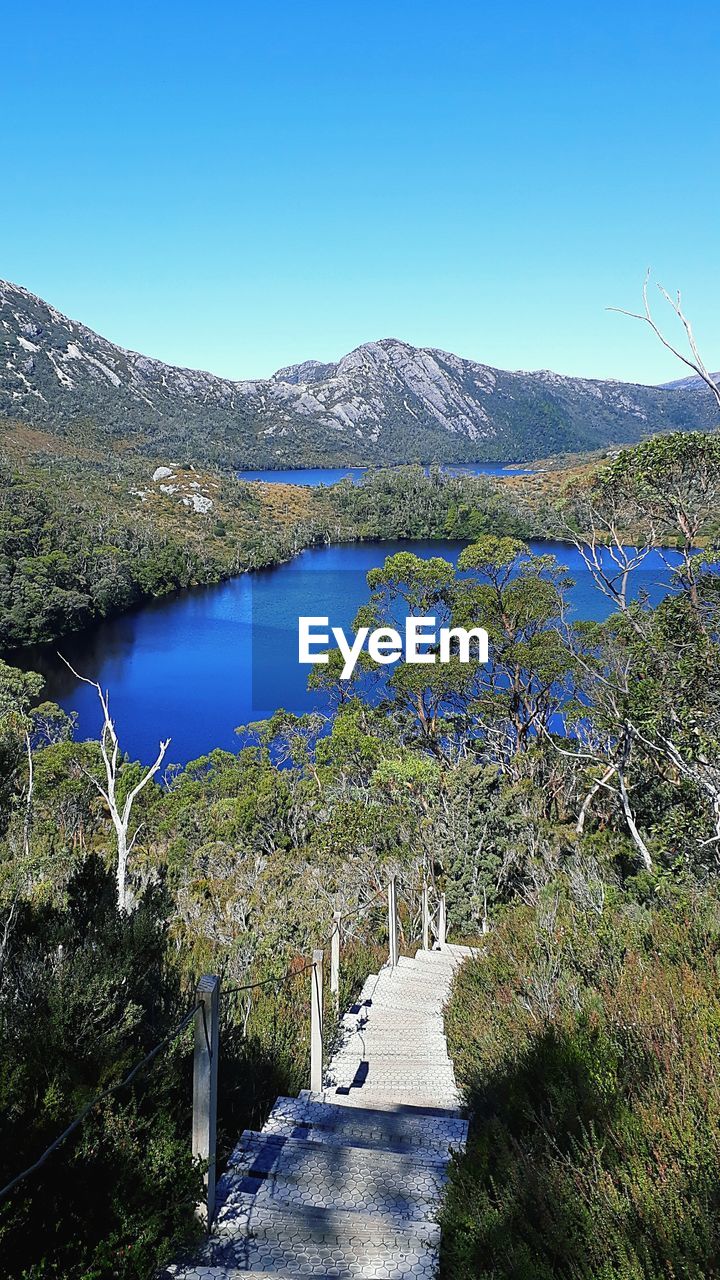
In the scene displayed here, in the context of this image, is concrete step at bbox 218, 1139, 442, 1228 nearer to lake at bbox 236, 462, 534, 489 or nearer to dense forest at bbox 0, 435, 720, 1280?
dense forest at bbox 0, 435, 720, 1280

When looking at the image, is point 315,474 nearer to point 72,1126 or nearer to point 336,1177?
point 336,1177

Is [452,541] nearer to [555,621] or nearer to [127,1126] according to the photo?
[555,621]

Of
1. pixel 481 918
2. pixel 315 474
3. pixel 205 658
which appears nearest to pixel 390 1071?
pixel 481 918

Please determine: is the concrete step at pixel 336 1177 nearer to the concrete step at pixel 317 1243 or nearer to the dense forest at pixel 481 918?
the concrete step at pixel 317 1243

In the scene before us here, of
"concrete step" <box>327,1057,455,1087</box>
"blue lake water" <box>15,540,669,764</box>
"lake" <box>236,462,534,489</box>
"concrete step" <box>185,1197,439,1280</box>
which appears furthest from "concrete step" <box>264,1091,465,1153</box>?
"lake" <box>236,462,534,489</box>

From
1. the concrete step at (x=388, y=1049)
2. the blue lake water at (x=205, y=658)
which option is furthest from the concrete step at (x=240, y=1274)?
the blue lake water at (x=205, y=658)

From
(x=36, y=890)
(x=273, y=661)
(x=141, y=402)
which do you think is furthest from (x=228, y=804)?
(x=141, y=402)

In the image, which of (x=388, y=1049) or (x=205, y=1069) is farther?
(x=388, y=1049)
